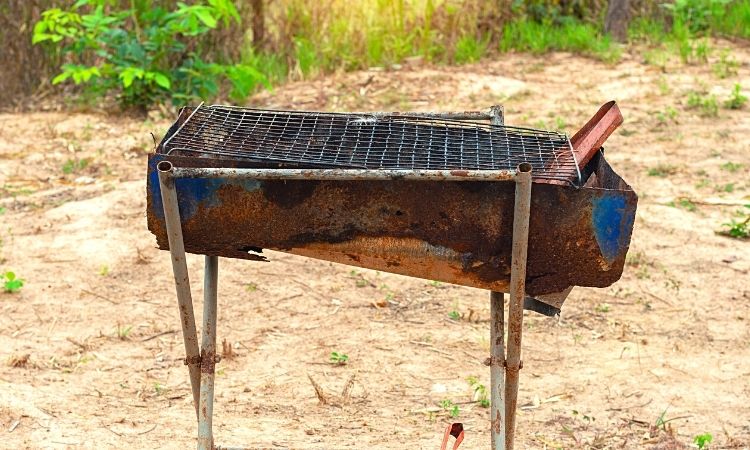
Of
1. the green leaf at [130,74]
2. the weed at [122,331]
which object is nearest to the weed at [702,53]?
the green leaf at [130,74]

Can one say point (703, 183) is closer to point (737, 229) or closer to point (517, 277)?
point (737, 229)

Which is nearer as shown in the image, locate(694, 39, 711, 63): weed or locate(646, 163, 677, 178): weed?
locate(646, 163, 677, 178): weed

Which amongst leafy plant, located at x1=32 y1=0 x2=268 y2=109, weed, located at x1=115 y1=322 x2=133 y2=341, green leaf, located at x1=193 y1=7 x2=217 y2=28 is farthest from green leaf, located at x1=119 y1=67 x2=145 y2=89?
weed, located at x1=115 y1=322 x2=133 y2=341

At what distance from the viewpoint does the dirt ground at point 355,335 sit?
395 cm

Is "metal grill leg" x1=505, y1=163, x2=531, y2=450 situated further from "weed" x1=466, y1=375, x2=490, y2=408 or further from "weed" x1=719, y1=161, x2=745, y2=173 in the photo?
"weed" x1=719, y1=161, x2=745, y2=173

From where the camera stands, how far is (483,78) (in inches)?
332

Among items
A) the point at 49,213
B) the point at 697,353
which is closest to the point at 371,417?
the point at 697,353

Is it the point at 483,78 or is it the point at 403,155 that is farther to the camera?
the point at 483,78

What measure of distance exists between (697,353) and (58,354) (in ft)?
8.95

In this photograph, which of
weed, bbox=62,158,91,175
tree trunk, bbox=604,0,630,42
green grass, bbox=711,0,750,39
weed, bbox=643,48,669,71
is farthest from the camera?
green grass, bbox=711,0,750,39

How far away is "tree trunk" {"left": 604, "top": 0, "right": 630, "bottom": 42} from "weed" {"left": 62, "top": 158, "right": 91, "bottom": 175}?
15.4 feet

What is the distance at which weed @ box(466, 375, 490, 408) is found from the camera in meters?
4.15

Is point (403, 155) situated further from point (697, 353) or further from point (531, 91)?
point (531, 91)

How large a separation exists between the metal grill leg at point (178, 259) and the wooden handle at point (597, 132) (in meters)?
1.06
